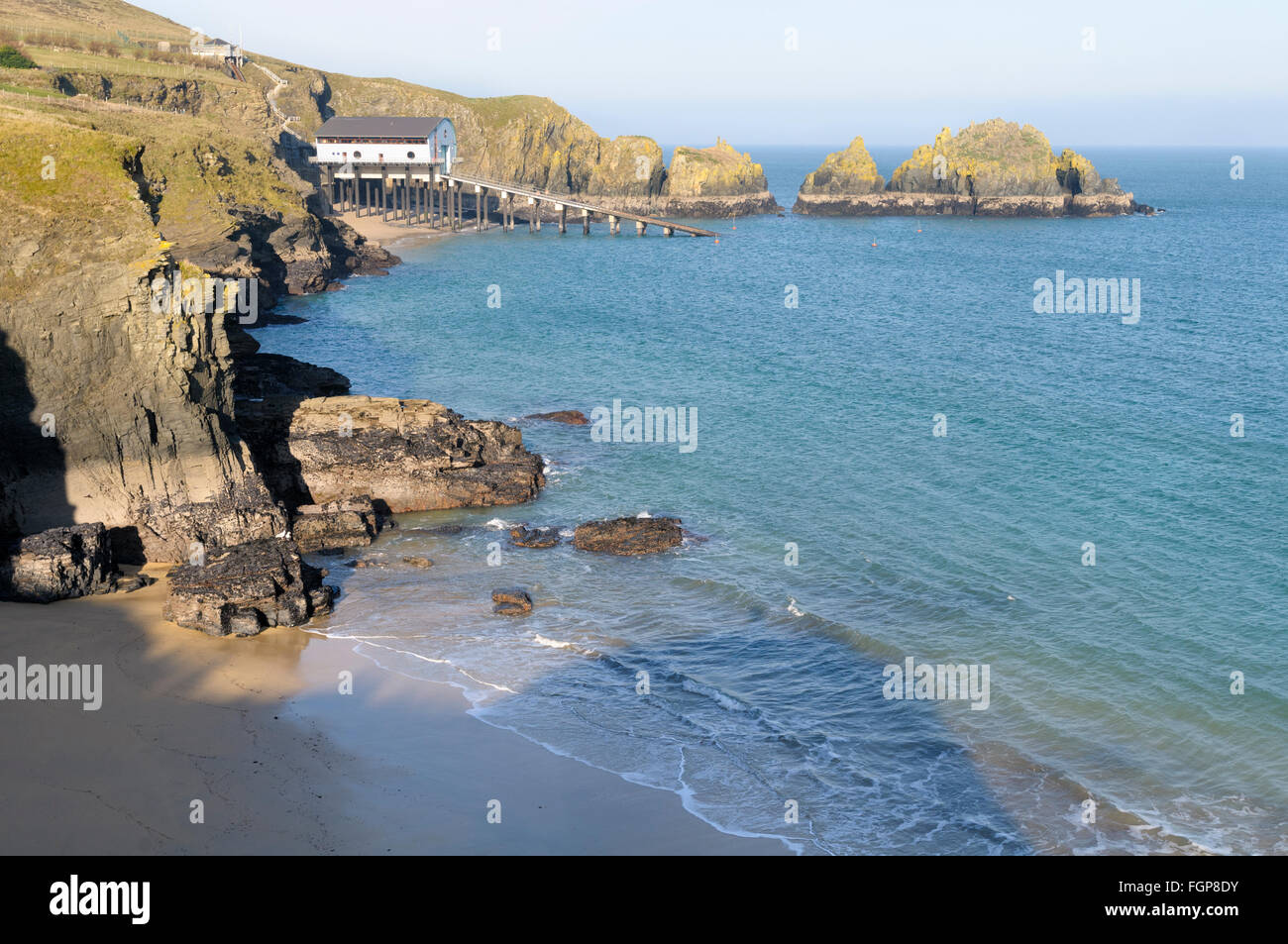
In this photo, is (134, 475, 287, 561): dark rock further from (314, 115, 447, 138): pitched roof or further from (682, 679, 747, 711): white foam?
(314, 115, 447, 138): pitched roof

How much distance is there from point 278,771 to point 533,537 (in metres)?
12.9

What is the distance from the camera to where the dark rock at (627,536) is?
2942 centimetres

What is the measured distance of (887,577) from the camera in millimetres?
27797

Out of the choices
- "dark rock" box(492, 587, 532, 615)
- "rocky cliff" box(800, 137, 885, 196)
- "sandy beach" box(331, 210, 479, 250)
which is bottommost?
"dark rock" box(492, 587, 532, 615)

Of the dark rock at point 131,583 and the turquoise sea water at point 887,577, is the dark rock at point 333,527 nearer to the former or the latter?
the turquoise sea water at point 887,577

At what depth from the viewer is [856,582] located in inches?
1085

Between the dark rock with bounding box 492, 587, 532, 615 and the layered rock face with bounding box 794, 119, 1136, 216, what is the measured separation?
121759 millimetres

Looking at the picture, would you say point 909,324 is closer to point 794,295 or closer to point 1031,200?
point 794,295

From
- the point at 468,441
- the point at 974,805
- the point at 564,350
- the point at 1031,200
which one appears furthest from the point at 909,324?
the point at 1031,200

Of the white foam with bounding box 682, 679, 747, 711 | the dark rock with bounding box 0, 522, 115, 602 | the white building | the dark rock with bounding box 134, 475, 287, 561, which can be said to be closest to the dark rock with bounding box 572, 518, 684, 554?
the white foam with bounding box 682, 679, 747, 711

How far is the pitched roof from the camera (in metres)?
103

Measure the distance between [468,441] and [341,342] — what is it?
24.6 meters

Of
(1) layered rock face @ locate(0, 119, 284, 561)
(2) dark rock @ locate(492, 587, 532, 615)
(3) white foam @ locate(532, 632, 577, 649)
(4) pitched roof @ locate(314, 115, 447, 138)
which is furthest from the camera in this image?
(4) pitched roof @ locate(314, 115, 447, 138)

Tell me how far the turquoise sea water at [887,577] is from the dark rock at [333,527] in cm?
96
